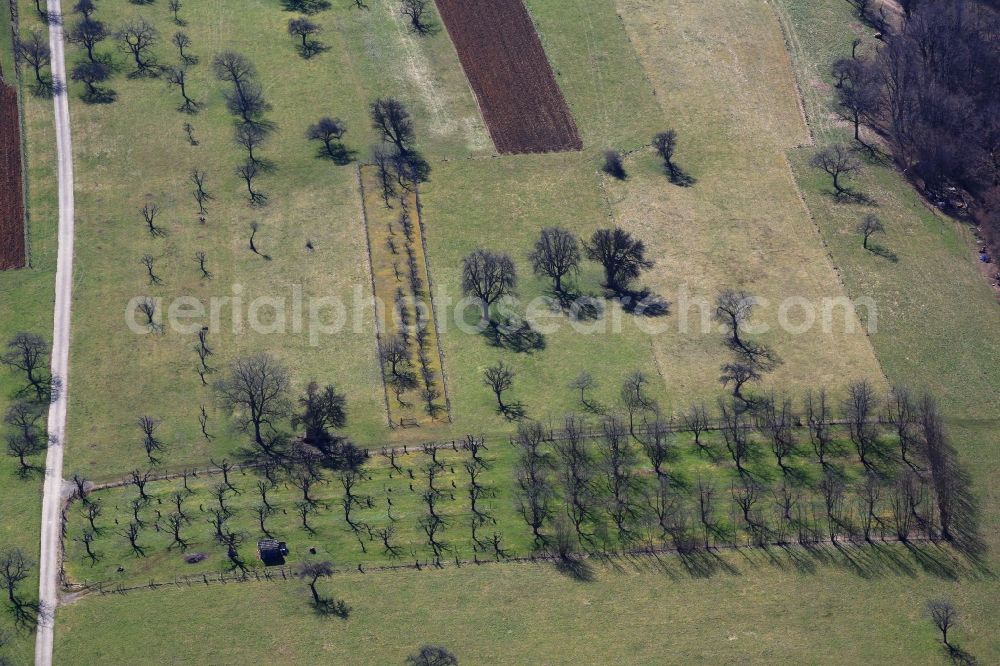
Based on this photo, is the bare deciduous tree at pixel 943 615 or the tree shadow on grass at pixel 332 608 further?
the tree shadow on grass at pixel 332 608

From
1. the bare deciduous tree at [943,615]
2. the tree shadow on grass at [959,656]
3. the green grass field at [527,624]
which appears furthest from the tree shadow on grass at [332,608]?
the tree shadow on grass at [959,656]

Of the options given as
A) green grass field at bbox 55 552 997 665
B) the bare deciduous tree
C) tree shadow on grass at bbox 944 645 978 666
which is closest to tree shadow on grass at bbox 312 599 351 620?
green grass field at bbox 55 552 997 665

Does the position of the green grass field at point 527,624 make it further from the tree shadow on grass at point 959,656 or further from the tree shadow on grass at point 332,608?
the tree shadow on grass at point 959,656

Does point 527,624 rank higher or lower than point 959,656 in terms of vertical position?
higher

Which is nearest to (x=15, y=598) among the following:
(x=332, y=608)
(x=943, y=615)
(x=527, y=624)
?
(x=332, y=608)

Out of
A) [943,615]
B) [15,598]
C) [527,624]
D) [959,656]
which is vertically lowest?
[959,656]

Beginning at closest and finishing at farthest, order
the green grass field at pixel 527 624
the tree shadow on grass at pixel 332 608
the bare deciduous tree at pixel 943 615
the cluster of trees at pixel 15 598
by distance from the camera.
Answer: the green grass field at pixel 527 624, the bare deciduous tree at pixel 943 615, the tree shadow on grass at pixel 332 608, the cluster of trees at pixel 15 598

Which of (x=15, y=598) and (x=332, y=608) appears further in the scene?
(x=15, y=598)

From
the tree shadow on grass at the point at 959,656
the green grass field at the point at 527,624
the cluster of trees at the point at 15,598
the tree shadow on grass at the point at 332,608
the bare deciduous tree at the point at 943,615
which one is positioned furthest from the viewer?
the cluster of trees at the point at 15,598

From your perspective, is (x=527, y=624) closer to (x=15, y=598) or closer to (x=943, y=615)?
(x=943, y=615)

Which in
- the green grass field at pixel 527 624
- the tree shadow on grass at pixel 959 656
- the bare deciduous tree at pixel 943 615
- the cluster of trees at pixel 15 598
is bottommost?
the tree shadow on grass at pixel 959 656

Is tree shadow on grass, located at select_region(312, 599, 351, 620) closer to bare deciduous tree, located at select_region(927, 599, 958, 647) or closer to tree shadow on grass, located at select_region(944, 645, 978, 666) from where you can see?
bare deciduous tree, located at select_region(927, 599, 958, 647)
